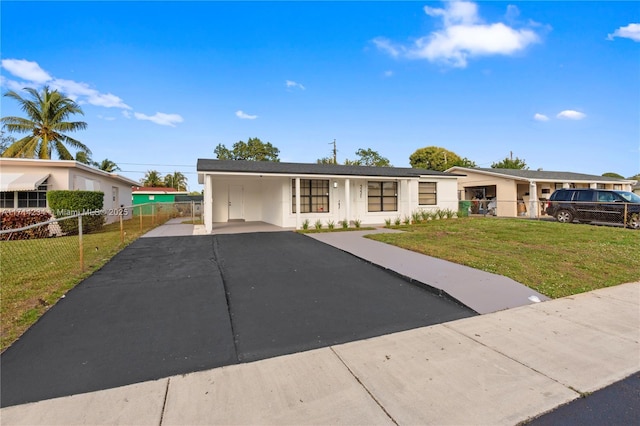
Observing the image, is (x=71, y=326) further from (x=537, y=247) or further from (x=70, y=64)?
(x=70, y=64)

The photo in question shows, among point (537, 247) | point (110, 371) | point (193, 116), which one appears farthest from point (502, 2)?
point (193, 116)

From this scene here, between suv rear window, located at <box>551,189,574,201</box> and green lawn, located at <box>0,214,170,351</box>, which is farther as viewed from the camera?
suv rear window, located at <box>551,189,574,201</box>

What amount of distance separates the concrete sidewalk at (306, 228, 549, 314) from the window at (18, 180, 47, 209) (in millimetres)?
13738

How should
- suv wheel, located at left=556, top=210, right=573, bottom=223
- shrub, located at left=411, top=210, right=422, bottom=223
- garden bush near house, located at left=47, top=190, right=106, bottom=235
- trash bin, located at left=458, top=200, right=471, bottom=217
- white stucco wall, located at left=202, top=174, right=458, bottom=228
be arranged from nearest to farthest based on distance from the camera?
garden bush near house, located at left=47, top=190, right=106, bottom=235 < white stucco wall, located at left=202, top=174, right=458, bottom=228 < suv wheel, located at left=556, top=210, right=573, bottom=223 < shrub, located at left=411, top=210, right=422, bottom=223 < trash bin, located at left=458, top=200, right=471, bottom=217

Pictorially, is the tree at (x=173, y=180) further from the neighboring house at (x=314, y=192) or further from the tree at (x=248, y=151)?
the neighboring house at (x=314, y=192)

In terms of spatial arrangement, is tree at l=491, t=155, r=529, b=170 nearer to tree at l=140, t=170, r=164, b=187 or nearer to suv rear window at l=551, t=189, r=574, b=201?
suv rear window at l=551, t=189, r=574, b=201

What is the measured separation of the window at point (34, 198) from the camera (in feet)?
40.3

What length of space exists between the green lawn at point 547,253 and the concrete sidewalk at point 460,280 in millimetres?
→ 353

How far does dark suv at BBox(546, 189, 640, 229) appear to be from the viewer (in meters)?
12.7

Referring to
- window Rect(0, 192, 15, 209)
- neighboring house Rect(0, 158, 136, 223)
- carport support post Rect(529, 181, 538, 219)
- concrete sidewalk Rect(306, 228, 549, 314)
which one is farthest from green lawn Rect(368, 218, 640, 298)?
window Rect(0, 192, 15, 209)

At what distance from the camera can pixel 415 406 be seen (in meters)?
2.13

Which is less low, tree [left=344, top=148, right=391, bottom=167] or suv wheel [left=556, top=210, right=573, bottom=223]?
tree [left=344, top=148, right=391, bottom=167]

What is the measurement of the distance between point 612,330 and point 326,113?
21.1 meters

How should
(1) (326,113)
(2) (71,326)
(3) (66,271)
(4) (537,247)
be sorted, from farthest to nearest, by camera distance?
1. (1) (326,113)
2. (4) (537,247)
3. (3) (66,271)
4. (2) (71,326)
